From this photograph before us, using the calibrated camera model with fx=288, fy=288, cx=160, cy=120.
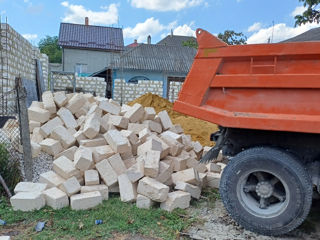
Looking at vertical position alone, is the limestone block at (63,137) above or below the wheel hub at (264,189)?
above

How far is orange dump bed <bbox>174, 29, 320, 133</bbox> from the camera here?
2.98 m

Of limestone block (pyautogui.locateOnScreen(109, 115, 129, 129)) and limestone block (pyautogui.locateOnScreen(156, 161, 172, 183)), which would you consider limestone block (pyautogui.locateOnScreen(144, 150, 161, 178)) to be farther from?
limestone block (pyautogui.locateOnScreen(109, 115, 129, 129))

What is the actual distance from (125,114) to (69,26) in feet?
91.2

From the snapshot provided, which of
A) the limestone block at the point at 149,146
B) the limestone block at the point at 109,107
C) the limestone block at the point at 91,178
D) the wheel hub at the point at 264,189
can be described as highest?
the limestone block at the point at 109,107

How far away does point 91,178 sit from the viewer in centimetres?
410

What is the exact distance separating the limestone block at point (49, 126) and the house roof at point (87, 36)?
2295 centimetres

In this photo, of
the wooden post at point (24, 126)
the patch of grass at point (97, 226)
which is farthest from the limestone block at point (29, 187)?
the wooden post at point (24, 126)

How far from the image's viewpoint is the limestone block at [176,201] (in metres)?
3.73

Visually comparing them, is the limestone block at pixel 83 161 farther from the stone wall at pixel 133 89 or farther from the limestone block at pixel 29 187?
the stone wall at pixel 133 89

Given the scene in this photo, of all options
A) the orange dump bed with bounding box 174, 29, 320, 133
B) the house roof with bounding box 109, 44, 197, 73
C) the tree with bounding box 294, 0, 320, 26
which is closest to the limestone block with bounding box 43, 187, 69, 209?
the orange dump bed with bounding box 174, 29, 320, 133

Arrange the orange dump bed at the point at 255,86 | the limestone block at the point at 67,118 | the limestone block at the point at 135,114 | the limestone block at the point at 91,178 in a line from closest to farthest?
1. the orange dump bed at the point at 255,86
2. the limestone block at the point at 91,178
3. the limestone block at the point at 67,118
4. the limestone block at the point at 135,114

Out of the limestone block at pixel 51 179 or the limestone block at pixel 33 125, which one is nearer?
the limestone block at pixel 51 179

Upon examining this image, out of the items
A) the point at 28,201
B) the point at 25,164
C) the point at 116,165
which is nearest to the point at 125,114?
the point at 116,165

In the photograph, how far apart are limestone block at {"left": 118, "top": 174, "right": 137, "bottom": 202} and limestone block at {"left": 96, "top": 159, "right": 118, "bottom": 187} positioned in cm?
11
